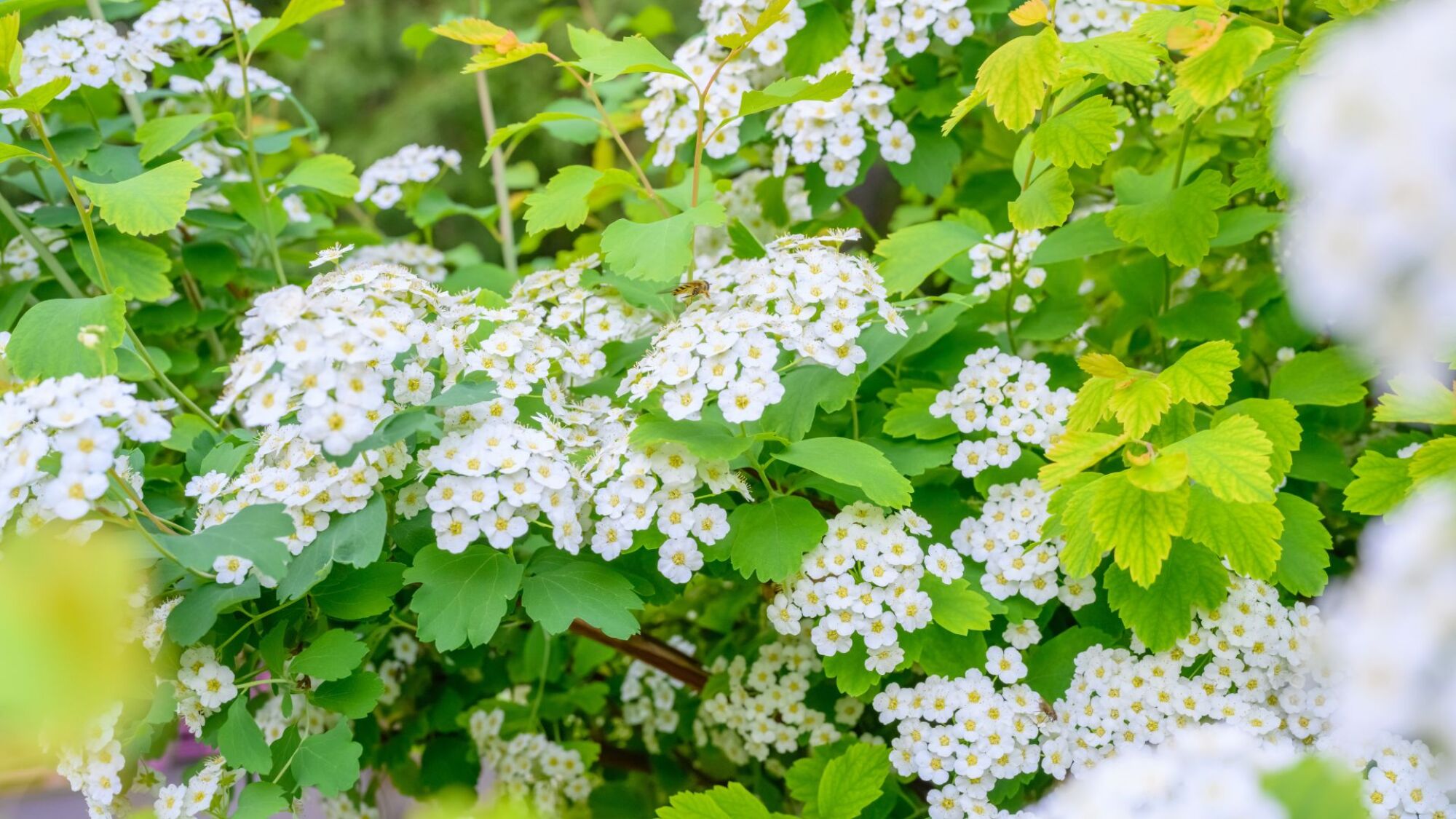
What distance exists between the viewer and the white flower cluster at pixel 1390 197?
42 cm

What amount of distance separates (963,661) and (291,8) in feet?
4.17

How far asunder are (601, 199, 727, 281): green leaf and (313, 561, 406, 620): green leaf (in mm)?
459

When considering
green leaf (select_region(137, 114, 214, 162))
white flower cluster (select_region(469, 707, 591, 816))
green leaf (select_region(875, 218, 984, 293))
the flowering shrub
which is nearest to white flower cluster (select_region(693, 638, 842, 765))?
the flowering shrub

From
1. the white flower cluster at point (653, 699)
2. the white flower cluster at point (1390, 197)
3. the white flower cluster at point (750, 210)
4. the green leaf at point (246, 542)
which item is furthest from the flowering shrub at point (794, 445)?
the white flower cluster at point (1390, 197)

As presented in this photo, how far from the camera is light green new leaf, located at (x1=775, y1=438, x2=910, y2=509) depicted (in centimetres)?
119

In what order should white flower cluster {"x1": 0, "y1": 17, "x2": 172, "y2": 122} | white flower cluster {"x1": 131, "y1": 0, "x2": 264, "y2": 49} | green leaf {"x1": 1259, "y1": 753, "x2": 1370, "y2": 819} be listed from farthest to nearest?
Result: white flower cluster {"x1": 131, "y1": 0, "x2": 264, "y2": 49} < white flower cluster {"x1": 0, "y1": 17, "x2": 172, "y2": 122} < green leaf {"x1": 1259, "y1": 753, "x2": 1370, "y2": 819}

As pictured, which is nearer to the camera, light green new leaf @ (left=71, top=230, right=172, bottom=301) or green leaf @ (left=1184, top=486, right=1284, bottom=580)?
green leaf @ (left=1184, top=486, right=1284, bottom=580)

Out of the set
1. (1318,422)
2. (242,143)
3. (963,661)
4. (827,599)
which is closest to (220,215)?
(242,143)

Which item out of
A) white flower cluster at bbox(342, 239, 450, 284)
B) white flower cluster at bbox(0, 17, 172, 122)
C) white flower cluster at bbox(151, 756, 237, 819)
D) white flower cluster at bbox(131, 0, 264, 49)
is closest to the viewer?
white flower cluster at bbox(151, 756, 237, 819)

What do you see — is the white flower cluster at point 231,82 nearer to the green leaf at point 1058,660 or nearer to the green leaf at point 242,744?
the green leaf at point 242,744

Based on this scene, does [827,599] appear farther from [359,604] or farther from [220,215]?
[220,215]

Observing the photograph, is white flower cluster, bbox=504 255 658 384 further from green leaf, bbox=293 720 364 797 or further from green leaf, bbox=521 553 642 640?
green leaf, bbox=293 720 364 797

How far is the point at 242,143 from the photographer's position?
6.38ft

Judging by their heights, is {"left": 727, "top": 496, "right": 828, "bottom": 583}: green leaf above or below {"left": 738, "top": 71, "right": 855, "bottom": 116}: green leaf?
below
